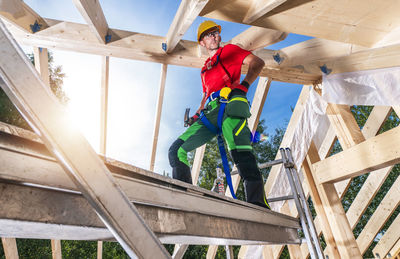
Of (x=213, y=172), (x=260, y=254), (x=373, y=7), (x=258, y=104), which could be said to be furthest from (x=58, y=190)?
(x=213, y=172)

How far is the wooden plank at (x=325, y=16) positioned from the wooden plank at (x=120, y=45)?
987mm

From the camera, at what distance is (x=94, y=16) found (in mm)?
2195

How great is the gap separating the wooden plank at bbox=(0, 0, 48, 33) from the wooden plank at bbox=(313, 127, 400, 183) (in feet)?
10.4

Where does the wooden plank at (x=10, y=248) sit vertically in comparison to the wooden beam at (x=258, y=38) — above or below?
below

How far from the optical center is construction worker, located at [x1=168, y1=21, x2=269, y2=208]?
1.89 metres

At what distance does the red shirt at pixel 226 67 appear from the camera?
2234 millimetres

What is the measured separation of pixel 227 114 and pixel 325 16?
36.8 inches

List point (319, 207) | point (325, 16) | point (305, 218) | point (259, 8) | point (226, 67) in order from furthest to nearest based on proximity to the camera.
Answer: point (319, 207), point (226, 67), point (305, 218), point (325, 16), point (259, 8)

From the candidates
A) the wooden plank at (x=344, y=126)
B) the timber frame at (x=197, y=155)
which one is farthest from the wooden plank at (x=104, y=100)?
the wooden plank at (x=344, y=126)

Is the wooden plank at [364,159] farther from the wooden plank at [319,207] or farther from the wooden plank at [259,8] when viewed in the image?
the wooden plank at [259,8]

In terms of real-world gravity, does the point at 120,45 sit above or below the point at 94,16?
above

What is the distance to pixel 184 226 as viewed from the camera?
3.57ft

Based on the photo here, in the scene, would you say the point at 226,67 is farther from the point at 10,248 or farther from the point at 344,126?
the point at 10,248

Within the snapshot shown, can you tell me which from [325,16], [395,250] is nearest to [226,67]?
[325,16]
